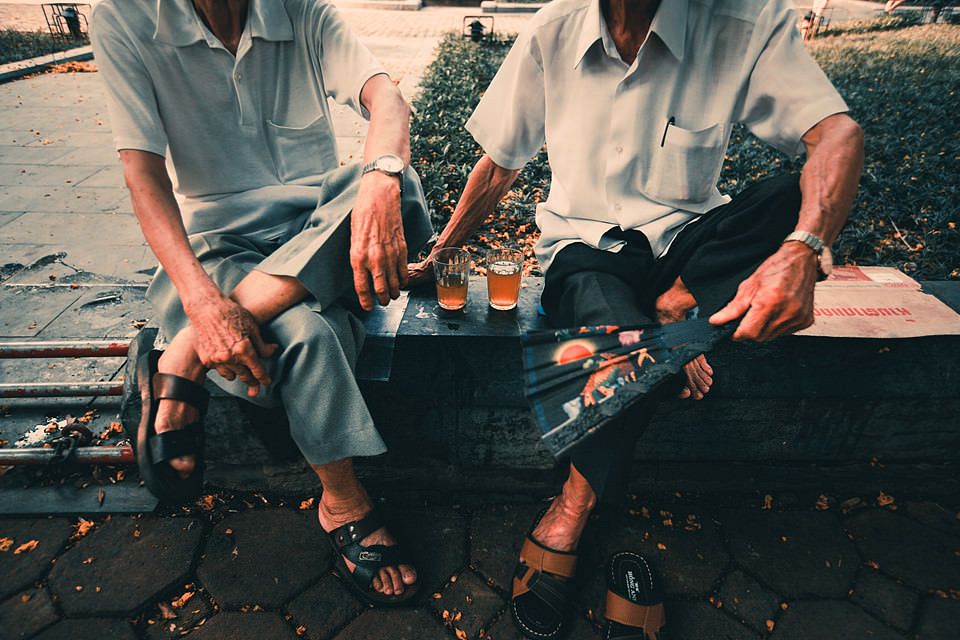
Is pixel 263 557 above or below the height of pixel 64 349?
below

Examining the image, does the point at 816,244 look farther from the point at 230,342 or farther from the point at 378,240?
the point at 230,342

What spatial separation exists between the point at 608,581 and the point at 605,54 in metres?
1.74

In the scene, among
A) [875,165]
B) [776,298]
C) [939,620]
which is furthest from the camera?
[875,165]

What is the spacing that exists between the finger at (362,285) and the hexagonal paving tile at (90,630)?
1.25 metres

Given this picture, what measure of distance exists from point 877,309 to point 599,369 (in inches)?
48.7

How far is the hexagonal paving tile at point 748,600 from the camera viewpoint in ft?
5.95

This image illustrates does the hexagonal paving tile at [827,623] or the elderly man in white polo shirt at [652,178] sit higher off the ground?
the elderly man in white polo shirt at [652,178]

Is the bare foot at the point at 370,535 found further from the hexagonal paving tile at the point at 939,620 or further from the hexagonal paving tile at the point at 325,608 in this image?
the hexagonal paving tile at the point at 939,620

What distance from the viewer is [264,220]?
79.4 inches

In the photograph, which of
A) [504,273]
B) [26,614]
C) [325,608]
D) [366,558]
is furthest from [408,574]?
[26,614]

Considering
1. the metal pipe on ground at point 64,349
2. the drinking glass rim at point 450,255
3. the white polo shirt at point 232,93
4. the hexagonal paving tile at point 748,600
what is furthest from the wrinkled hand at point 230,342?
the hexagonal paving tile at point 748,600

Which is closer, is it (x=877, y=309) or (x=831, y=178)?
(x=831, y=178)

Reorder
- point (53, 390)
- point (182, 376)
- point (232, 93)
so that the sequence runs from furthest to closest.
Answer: point (53, 390) < point (232, 93) < point (182, 376)

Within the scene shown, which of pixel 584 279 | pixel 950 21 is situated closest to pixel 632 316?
pixel 584 279
